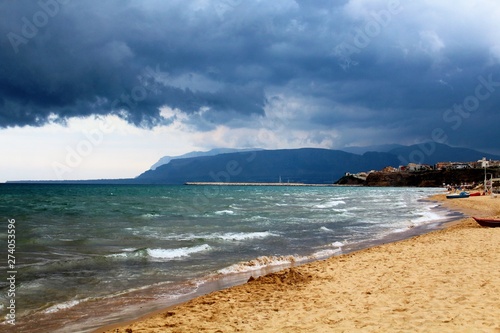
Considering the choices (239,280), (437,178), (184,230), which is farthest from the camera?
(437,178)

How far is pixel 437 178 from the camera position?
193750 millimetres

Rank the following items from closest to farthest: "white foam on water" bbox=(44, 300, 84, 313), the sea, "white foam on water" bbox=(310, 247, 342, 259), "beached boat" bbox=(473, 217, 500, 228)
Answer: "white foam on water" bbox=(44, 300, 84, 313), the sea, "white foam on water" bbox=(310, 247, 342, 259), "beached boat" bbox=(473, 217, 500, 228)

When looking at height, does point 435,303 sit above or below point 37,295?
above

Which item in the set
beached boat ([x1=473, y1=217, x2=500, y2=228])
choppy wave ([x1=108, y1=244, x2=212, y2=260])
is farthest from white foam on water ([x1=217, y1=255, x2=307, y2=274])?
beached boat ([x1=473, y1=217, x2=500, y2=228])

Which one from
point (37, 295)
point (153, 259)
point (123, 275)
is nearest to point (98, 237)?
point (153, 259)

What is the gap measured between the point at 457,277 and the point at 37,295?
36.9 ft

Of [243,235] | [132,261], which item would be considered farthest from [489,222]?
[132,261]

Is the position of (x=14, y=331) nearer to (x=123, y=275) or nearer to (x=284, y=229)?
(x=123, y=275)

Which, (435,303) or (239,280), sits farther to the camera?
(239,280)

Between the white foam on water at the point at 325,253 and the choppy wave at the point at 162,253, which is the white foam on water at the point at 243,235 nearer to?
the choppy wave at the point at 162,253

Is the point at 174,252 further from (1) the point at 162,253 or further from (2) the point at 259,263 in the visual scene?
(2) the point at 259,263

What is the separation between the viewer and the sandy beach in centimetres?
670

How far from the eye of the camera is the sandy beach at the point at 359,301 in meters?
6.70

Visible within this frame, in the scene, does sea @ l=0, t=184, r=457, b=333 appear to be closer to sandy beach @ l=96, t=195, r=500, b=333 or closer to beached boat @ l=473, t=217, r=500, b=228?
sandy beach @ l=96, t=195, r=500, b=333
